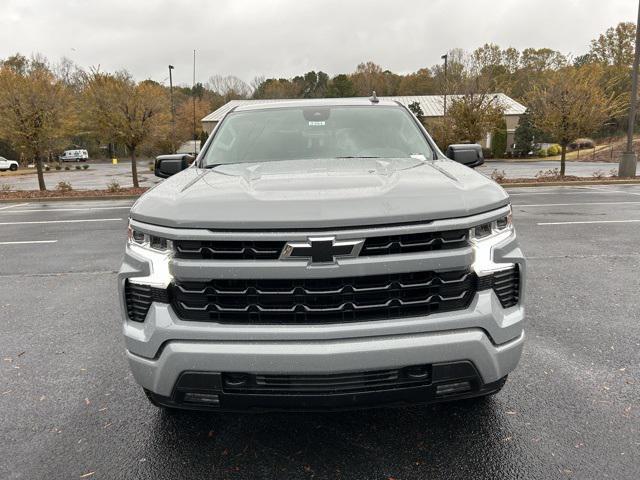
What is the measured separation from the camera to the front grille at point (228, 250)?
2123 millimetres

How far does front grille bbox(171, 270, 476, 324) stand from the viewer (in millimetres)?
2150

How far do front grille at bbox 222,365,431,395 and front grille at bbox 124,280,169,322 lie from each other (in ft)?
1.55

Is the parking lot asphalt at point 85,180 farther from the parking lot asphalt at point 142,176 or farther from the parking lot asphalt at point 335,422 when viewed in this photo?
the parking lot asphalt at point 335,422

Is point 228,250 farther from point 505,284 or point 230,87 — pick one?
point 230,87

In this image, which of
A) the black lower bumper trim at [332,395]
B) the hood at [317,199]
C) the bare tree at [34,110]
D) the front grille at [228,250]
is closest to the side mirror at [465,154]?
the hood at [317,199]

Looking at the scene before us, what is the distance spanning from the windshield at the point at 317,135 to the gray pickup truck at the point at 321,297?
1.26 meters

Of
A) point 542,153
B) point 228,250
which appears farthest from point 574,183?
point 542,153

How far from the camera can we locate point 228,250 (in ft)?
7.04

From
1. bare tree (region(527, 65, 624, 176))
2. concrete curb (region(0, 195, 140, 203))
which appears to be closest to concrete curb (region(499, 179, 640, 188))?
bare tree (region(527, 65, 624, 176))

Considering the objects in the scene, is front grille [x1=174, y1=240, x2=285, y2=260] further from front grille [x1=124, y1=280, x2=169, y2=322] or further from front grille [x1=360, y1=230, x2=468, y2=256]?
front grille [x1=360, y1=230, x2=468, y2=256]

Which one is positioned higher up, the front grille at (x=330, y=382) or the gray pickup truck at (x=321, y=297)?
the gray pickup truck at (x=321, y=297)

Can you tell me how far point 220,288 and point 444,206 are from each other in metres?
1.05

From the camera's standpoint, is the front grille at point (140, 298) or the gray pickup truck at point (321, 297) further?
the front grille at point (140, 298)

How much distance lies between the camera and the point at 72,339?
4.34 metres
